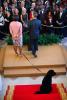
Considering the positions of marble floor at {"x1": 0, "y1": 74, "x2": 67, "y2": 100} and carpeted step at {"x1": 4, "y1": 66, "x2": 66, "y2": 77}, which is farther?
carpeted step at {"x1": 4, "y1": 66, "x2": 66, "y2": 77}

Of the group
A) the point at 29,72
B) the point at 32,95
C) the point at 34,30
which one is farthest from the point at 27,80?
the point at 32,95

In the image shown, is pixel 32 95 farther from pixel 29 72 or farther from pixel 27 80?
pixel 29 72

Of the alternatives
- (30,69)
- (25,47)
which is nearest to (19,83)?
(30,69)

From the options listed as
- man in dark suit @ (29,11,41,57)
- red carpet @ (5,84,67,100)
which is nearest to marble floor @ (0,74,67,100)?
red carpet @ (5,84,67,100)

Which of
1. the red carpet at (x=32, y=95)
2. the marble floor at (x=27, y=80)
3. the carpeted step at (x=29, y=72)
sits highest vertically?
the red carpet at (x=32, y=95)

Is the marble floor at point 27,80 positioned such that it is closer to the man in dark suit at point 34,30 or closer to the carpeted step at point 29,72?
the carpeted step at point 29,72

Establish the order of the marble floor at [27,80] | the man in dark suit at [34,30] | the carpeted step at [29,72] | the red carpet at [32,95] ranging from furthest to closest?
the man in dark suit at [34,30]
the carpeted step at [29,72]
the marble floor at [27,80]
the red carpet at [32,95]

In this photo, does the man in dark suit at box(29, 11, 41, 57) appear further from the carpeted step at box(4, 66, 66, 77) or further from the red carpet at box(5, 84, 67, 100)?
the red carpet at box(5, 84, 67, 100)

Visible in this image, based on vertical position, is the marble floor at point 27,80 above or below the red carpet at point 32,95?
below

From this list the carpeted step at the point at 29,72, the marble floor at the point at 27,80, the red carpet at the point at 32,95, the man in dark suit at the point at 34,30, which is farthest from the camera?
the man in dark suit at the point at 34,30

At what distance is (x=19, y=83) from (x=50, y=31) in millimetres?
4168

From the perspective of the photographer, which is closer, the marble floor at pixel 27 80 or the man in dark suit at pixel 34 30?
the marble floor at pixel 27 80

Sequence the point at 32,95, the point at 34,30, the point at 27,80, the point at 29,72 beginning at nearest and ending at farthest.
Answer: the point at 32,95 → the point at 27,80 → the point at 29,72 → the point at 34,30

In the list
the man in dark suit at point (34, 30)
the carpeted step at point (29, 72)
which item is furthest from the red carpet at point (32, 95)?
the man in dark suit at point (34, 30)
